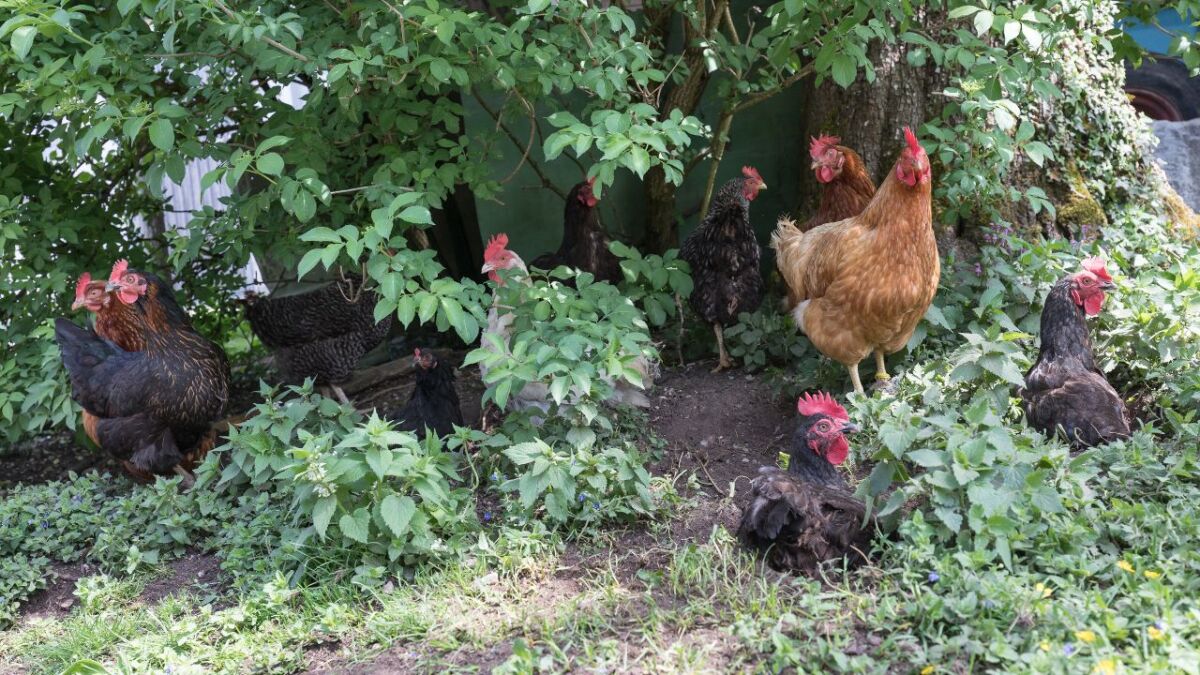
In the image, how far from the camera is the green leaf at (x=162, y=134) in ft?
12.5

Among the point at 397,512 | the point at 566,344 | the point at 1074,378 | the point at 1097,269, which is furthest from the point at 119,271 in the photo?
the point at 1097,269

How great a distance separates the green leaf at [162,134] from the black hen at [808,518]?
8.55 ft

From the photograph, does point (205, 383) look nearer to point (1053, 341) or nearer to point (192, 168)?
point (1053, 341)

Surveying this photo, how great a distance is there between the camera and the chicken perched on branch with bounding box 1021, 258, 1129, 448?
155 inches

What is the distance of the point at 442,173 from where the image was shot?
4.84 metres

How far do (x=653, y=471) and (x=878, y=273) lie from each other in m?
1.40

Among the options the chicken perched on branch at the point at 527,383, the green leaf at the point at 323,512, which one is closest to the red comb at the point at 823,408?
the chicken perched on branch at the point at 527,383

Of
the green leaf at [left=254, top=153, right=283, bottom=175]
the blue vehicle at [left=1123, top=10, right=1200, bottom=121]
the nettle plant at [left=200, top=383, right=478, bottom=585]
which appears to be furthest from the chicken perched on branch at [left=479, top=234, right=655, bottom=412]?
the blue vehicle at [left=1123, top=10, right=1200, bottom=121]

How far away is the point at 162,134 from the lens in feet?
12.6

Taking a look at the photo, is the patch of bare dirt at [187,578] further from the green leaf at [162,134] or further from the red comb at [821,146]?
the red comb at [821,146]

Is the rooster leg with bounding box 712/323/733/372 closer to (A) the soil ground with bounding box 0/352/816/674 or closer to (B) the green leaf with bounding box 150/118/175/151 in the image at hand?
(A) the soil ground with bounding box 0/352/816/674

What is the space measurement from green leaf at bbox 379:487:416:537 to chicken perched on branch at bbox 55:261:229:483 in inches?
78.2

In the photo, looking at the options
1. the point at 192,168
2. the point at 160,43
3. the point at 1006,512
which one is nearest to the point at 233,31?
the point at 160,43

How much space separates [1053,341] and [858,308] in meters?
0.84
